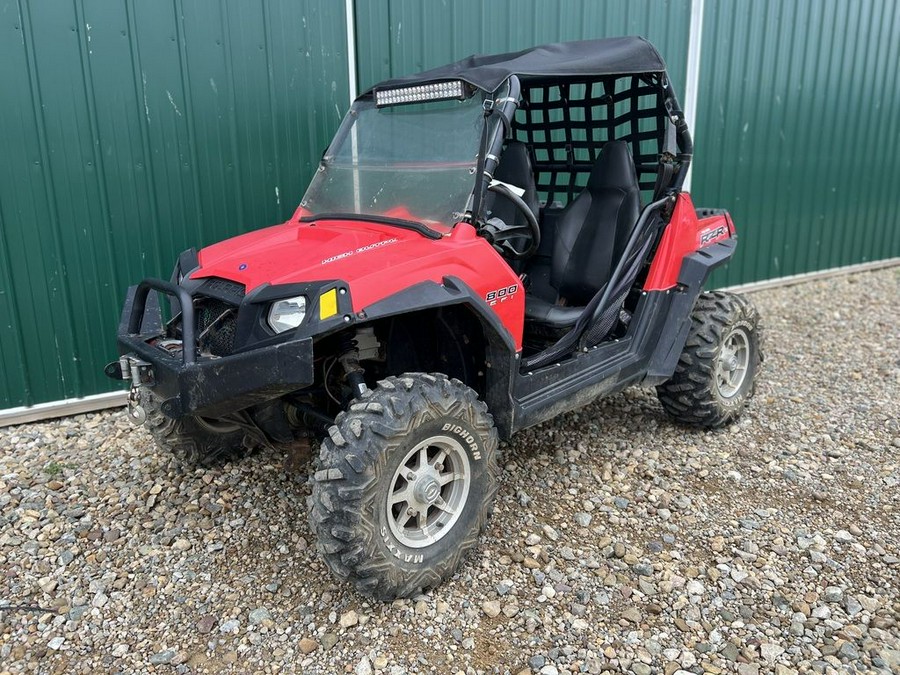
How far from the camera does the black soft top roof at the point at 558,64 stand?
3055 millimetres

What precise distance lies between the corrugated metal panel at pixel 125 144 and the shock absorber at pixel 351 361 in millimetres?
2187

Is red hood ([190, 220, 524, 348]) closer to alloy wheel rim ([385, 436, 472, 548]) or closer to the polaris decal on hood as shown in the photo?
the polaris decal on hood

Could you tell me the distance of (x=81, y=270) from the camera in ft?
14.1

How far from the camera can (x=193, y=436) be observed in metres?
3.47

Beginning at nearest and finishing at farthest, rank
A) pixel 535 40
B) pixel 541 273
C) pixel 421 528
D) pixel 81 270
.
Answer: pixel 421 528, pixel 541 273, pixel 81 270, pixel 535 40

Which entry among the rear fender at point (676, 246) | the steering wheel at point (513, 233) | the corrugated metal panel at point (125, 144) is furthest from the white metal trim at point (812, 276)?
the corrugated metal panel at point (125, 144)

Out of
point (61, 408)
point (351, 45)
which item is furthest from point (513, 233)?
point (61, 408)

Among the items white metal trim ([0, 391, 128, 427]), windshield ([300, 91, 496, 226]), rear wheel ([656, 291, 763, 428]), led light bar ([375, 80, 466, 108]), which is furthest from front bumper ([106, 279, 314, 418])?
rear wheel ([656, 291, 763, 428])

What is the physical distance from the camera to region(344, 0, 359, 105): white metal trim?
Result: 15.5 feet

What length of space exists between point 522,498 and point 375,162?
173 centimetres

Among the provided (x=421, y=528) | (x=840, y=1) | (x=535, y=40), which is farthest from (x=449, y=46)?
(x=840, y=1)

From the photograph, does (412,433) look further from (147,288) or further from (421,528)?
(147,288)

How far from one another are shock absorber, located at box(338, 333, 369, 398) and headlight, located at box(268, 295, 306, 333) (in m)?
0.28

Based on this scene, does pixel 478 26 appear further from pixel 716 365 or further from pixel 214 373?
pixel 214 373
